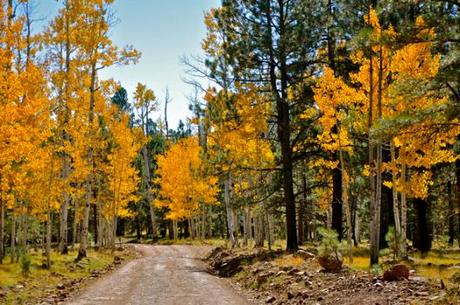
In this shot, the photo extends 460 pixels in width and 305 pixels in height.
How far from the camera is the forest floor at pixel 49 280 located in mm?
11569

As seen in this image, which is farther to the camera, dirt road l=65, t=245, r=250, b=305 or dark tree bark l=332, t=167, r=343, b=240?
dark tree bark l=332, t=167, r=343, b=240

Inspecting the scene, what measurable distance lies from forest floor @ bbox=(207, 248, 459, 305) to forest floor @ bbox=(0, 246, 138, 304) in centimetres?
526

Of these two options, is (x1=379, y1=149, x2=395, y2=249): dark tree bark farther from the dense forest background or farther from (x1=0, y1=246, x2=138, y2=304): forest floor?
(x1=0, y1=246, x2=138, y2=304): forest floor

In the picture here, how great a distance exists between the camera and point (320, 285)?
10.2 m

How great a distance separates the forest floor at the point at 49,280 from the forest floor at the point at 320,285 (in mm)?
5264

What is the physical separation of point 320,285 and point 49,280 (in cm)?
885

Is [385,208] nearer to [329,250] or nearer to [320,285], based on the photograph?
[329,250]

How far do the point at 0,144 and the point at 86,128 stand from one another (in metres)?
6.56

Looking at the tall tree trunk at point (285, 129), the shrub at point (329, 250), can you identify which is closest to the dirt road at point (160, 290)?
the shrub at point (329, 250)

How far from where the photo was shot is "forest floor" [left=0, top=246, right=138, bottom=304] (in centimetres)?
1157

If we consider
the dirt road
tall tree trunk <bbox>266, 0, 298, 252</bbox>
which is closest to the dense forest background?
tall tree trunk <bbox>266, 0, 298, 252</bbox>

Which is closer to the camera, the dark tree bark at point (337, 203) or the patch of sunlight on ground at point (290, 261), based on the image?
the patch of sunlight on ground at point (290, 261)

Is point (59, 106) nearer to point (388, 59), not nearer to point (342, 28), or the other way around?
point (342, 28)

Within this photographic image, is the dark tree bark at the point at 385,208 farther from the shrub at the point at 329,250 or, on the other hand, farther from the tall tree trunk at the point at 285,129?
the shrub at the point at 329,250
